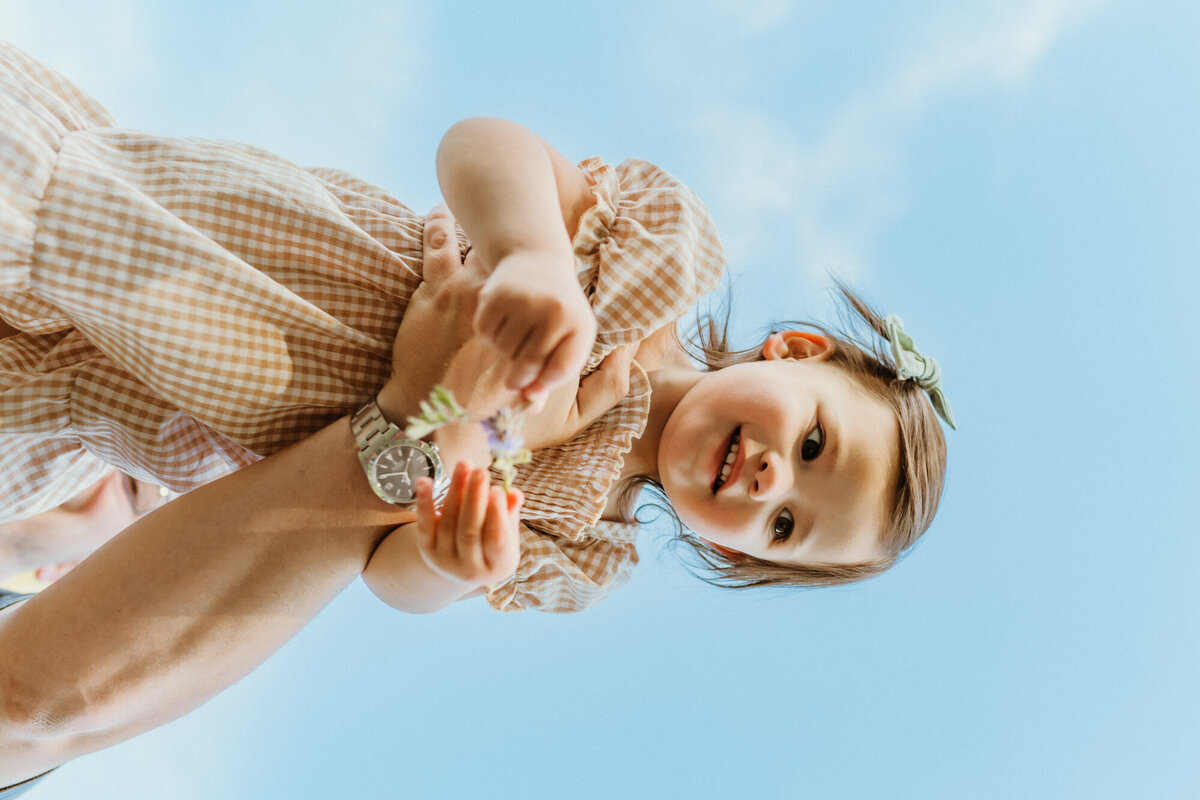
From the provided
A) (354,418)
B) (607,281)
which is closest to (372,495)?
(354,418)

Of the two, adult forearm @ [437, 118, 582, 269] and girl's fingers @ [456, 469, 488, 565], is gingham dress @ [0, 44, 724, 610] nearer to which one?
adult forearm @ [437, 118, 582, 269]

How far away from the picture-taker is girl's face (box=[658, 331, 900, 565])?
101cm

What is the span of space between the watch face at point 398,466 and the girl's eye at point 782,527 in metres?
0.51

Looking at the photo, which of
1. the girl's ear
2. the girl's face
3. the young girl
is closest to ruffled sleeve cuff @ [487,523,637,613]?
the young girl

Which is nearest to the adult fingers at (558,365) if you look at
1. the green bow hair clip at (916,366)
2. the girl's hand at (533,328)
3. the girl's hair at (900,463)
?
the girl's hand at (533,328)

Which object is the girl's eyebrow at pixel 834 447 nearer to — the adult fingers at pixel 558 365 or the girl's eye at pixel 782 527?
the girl's eye at pixel 782 527

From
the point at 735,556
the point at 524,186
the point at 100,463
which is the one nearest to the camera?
the point at 524,186

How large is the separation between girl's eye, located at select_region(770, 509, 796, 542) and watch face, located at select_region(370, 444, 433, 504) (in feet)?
1.67

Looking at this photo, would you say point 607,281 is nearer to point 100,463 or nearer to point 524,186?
point 524,186

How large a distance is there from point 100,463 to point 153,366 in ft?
1.34

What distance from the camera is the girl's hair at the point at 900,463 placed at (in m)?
1.14

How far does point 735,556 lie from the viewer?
1.33m

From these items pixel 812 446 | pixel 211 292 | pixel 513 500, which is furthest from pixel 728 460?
pixel 211 292

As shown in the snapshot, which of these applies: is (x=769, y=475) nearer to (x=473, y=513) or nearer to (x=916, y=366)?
(x=916, y=366)
